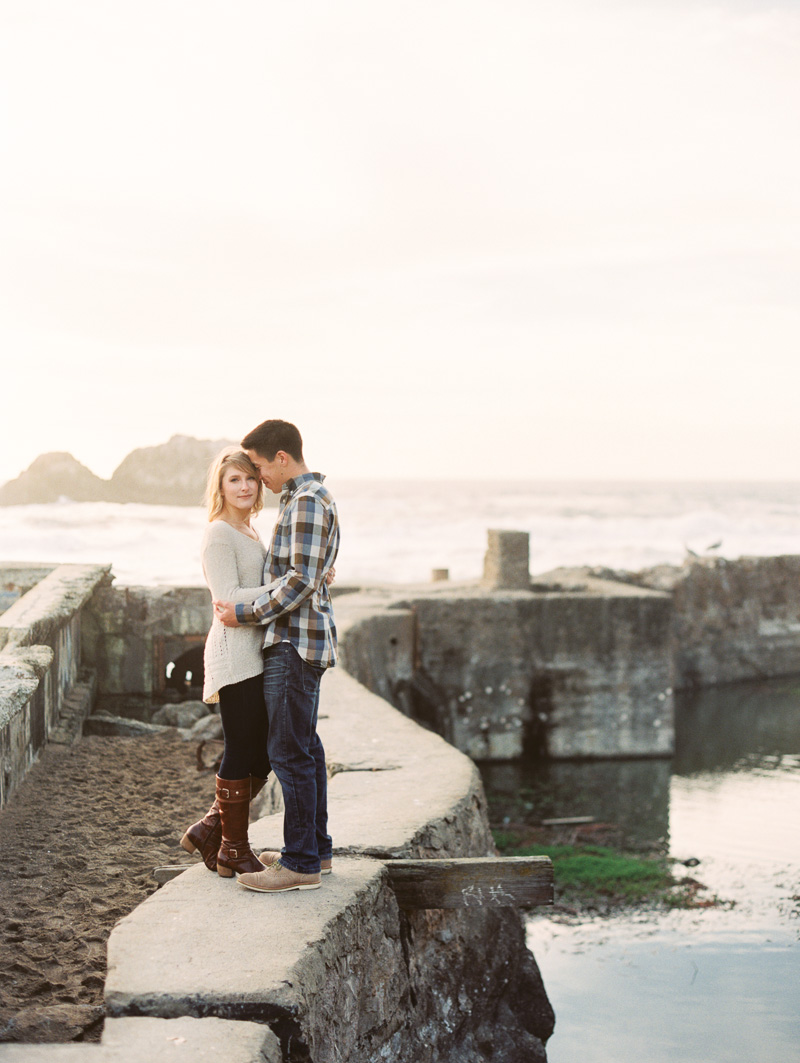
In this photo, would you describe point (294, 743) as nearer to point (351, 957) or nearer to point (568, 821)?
point (351, 957)

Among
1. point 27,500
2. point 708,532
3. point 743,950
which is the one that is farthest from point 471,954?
point 708,532

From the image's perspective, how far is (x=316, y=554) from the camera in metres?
3.58

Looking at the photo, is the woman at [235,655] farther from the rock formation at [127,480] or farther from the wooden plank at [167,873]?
the rock formation at [127,480]

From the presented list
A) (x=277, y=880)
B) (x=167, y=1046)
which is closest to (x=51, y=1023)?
(x=167, y=1046)

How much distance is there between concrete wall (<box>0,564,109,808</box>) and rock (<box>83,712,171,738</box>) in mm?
113

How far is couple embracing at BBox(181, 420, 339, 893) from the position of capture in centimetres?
361

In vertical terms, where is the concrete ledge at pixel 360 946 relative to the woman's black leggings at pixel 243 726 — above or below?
below

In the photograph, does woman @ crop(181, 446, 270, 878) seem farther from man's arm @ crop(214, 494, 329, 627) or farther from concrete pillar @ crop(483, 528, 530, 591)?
concrete pillar @ crop(483, 528, 530, 591)

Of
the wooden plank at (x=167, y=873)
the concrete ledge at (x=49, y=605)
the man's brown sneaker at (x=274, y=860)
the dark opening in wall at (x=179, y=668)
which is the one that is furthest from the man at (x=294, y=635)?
the dark opening in wall at (x=179, y=668)

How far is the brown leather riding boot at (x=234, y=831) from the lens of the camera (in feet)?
12.4

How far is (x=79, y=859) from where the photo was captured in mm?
4598

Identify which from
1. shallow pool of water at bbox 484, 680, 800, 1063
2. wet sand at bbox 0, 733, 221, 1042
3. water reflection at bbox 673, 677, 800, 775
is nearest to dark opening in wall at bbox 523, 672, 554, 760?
shallow pool of water at bbox 484, 680, 800, 1063

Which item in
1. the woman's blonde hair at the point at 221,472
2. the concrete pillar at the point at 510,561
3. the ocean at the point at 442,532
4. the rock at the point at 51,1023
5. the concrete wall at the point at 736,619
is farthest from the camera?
the ocean at the point at 442,532

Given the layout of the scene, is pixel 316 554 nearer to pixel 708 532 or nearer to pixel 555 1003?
pixel 555 1003
